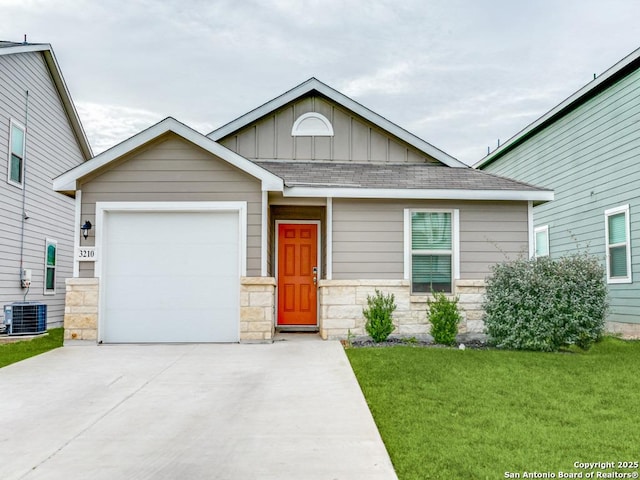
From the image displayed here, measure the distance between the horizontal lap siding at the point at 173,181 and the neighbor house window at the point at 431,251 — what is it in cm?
290

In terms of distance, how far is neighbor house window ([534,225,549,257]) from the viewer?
15922mm

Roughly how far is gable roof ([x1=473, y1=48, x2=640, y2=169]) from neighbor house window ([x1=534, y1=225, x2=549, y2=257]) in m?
2.73

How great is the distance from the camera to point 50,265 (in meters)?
15.0

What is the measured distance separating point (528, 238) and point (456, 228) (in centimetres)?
138

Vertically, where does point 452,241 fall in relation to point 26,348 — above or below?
above

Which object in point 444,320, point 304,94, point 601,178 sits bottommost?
point 444,320

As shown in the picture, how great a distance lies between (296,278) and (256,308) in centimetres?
249

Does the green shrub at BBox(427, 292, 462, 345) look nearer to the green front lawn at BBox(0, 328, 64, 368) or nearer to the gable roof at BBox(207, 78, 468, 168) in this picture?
the gable roof at BBox(207, 78, 468, 168)

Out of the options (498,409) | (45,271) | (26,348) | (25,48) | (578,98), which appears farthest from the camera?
(45,271)

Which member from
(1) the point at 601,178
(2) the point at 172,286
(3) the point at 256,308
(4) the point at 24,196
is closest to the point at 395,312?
(3) the point at 256,308

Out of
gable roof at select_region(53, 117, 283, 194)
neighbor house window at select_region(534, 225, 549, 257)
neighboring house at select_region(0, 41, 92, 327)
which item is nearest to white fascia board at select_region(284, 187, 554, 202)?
gable roof at select_region(53, 117, 283, 194)

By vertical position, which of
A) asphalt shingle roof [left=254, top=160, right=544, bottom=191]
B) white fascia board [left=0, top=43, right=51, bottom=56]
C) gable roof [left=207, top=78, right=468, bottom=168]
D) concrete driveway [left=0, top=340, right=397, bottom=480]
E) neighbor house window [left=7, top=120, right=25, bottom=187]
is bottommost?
concrete driveway [left=0, top=340, right=397, bottom=480]

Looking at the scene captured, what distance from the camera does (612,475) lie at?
13.1 ft

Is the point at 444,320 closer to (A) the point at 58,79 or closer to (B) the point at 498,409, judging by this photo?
(B) the point at 498,409
